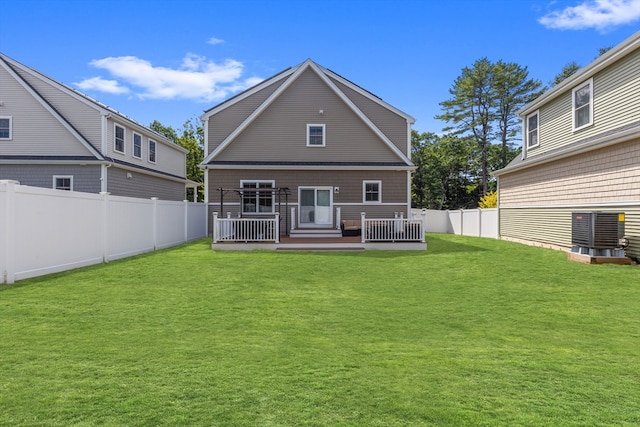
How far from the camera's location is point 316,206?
65.1 feet

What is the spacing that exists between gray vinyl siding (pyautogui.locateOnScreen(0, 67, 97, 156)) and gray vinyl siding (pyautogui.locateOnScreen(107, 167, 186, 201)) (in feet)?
5.47

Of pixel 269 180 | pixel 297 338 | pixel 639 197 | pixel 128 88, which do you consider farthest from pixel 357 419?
pixel 128 88

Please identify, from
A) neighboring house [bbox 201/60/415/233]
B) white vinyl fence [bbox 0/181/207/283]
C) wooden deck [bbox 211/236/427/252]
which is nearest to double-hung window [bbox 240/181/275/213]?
neighboring house [bbox 201/60/415/233]

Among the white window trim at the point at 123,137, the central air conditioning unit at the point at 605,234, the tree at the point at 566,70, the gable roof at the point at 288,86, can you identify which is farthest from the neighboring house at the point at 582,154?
the tree at the point at 566,70

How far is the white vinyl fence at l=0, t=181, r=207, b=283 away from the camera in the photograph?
793cm

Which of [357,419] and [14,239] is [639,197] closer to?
[357,419]

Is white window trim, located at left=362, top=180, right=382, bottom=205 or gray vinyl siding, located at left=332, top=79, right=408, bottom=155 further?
gray vinyl siding, located at left=332, top=79, right=408, bottom=155

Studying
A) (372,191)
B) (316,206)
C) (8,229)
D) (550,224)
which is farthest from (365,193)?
(8,229)

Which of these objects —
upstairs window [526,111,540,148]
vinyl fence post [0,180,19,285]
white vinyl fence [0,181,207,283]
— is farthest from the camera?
upstairs window [526,111,540,148]

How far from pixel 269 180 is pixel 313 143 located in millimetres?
2891

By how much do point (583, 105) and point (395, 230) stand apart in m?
8.00

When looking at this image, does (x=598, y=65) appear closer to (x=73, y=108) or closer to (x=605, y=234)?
(x=605, y=234)

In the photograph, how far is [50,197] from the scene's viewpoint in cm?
901

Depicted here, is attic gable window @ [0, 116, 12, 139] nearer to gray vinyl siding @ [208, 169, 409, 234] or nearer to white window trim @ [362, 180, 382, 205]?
gray vinyl siding @ [208, 169, 409, 234]
